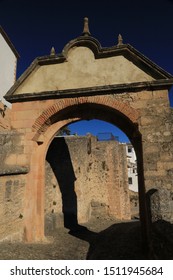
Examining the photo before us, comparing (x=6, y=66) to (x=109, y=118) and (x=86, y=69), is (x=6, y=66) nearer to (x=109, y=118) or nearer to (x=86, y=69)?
(x=86, y=69)

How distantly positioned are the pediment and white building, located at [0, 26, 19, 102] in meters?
5.21

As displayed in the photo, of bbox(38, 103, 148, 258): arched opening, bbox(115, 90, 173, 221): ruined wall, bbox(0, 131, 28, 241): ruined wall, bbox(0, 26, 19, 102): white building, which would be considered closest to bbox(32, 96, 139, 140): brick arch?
bbox(38, 103, 148, 258): arched opening

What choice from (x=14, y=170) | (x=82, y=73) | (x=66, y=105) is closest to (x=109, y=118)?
(x=66, y=105)

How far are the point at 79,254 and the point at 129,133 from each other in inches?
147

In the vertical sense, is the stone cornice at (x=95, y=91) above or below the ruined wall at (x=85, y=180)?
above

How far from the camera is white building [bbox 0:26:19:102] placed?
13114 mm

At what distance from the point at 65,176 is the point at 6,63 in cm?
708

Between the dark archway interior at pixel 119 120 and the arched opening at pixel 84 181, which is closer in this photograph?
the dark archway interior at pixel 119 120

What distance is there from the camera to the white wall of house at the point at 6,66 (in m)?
13.1

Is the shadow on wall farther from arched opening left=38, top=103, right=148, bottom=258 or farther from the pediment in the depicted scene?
the pediment

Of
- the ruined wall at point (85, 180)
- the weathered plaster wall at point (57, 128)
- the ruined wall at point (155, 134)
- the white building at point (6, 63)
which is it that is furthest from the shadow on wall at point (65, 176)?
the ruined wall at point (155, 134)

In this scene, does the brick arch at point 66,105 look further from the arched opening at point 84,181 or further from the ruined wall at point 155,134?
the arched opening at point 84,181

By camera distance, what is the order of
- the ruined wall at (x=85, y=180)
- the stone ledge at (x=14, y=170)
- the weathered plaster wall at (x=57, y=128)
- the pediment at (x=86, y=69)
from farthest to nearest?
the ruined wall at (x=85, y=180) < the pediment at (x=86, y=69) < the stone ledge at (x=14, y=170) < the weathered plaster wall at (x=57, y=128)

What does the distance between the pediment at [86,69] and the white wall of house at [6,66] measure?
211 inches
